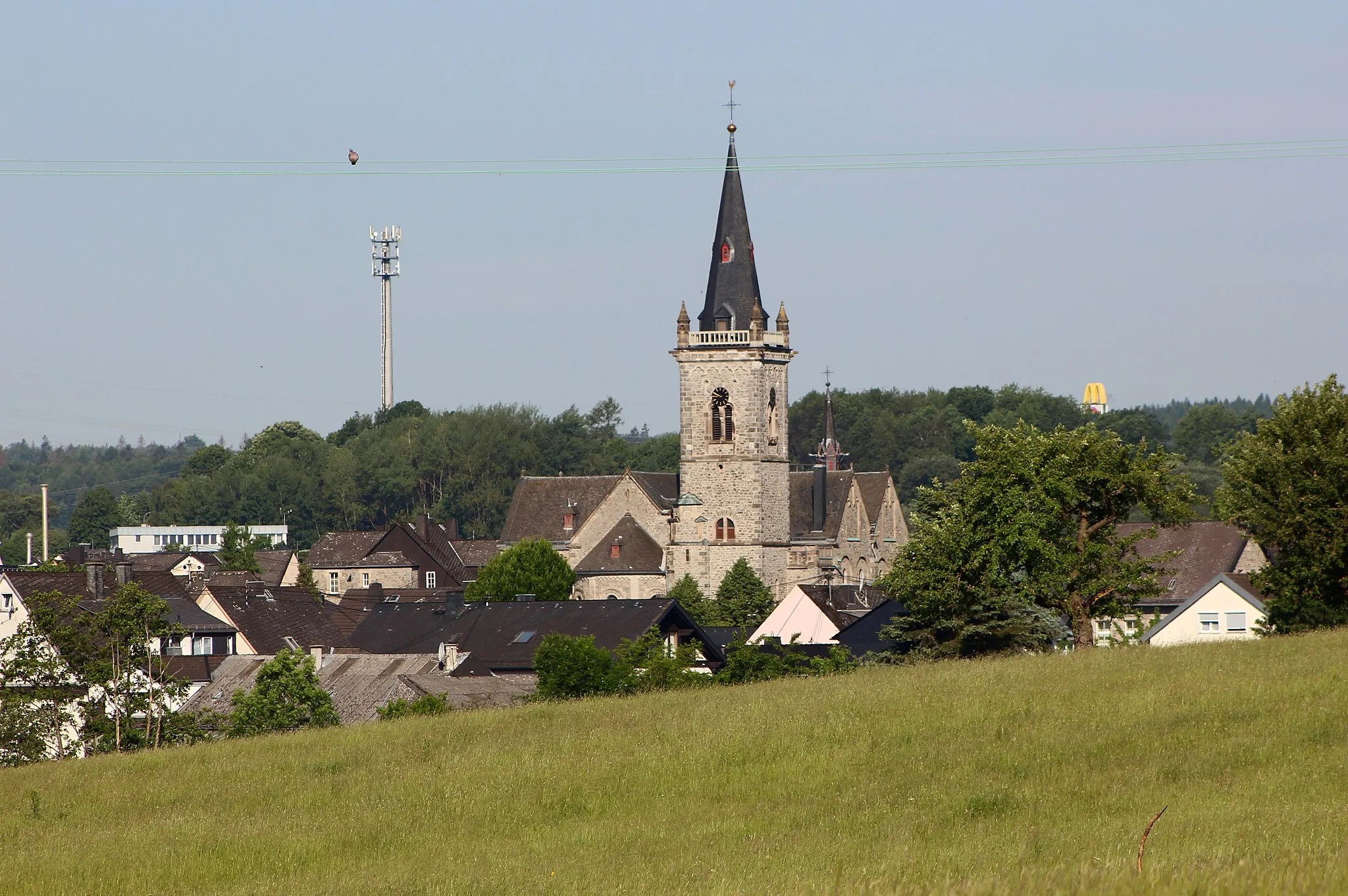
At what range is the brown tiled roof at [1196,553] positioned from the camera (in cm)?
6391

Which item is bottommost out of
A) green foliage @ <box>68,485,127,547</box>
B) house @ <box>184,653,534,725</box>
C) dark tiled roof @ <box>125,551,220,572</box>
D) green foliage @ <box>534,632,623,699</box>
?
house @ <box>184,653,534,725</box>

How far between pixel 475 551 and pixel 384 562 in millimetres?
9054

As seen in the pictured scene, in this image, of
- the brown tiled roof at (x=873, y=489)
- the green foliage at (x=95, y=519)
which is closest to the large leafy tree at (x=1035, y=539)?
the brown tiled roof at (x=873, y=489)

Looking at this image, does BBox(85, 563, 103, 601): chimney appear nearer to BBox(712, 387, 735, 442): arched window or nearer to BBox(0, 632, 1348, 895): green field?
BBox(0, 632, 1348, 895): green field

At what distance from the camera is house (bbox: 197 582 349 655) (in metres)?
64.7

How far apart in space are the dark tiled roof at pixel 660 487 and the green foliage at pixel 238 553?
2376 centimetres

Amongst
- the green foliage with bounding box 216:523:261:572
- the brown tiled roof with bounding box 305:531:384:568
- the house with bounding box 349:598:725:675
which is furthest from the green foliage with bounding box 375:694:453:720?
the brown tiled roof with bounding box 305:531:384:568

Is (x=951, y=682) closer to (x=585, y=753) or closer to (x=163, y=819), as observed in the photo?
(x=585, y=753)

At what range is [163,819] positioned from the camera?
72.6 feet

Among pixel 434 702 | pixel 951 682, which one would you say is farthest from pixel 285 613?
pixel 951 682

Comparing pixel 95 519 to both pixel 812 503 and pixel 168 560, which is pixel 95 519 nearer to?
pixel 168 560

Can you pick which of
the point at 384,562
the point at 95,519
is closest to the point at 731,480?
the point at 384,562

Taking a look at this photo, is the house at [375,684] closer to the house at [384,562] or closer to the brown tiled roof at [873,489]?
the brown tiled roof at [873,489]

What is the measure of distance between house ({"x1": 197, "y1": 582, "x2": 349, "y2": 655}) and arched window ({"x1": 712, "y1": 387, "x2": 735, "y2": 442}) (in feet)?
76.4
